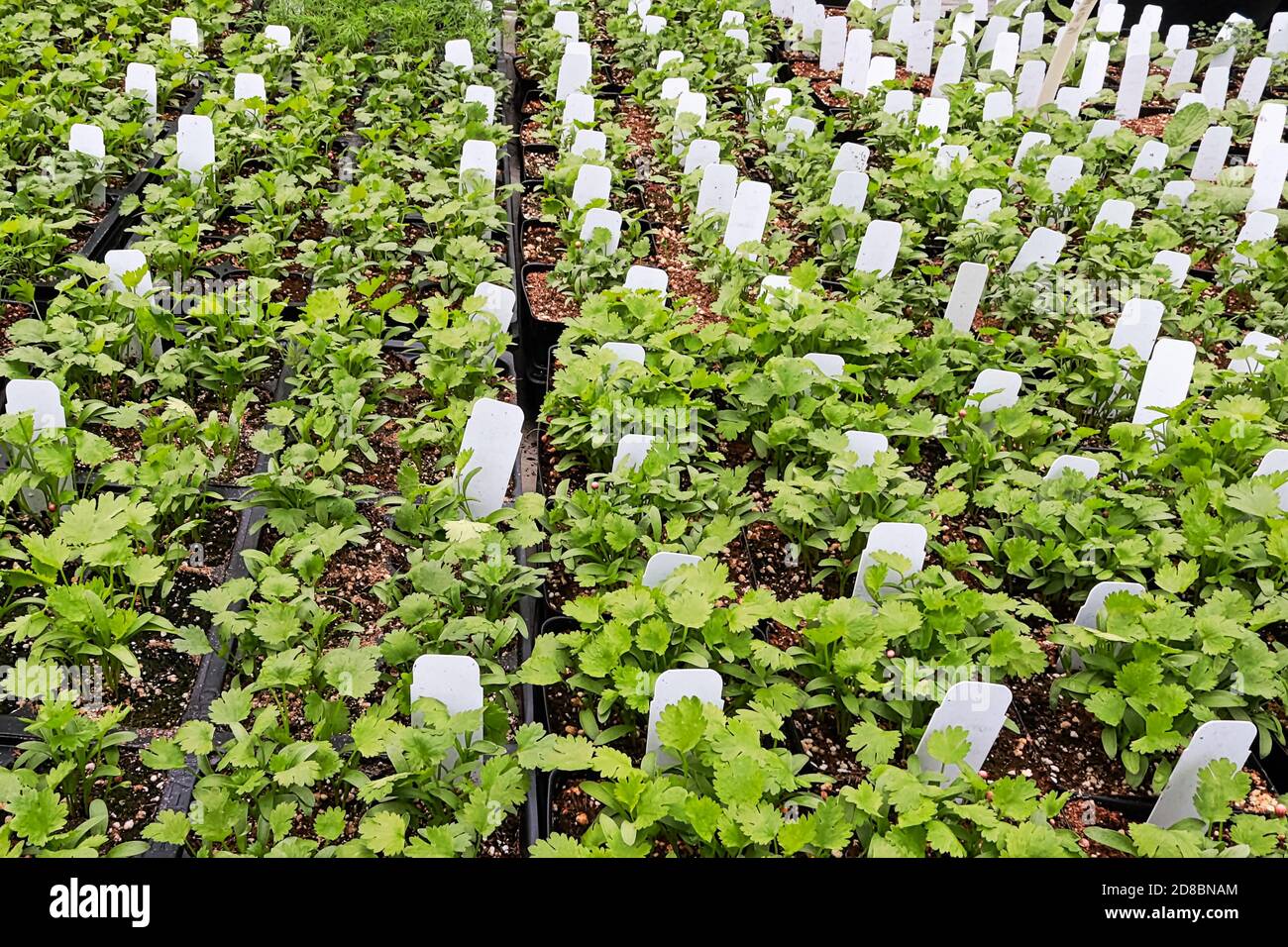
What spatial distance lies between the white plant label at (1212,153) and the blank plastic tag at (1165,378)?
3015 millimetres

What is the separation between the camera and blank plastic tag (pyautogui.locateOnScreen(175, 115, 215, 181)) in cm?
430

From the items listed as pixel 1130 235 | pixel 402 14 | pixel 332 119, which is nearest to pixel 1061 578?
pixel 1130 235

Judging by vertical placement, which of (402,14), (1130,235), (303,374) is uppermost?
(402,14)

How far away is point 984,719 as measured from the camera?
7.63ft

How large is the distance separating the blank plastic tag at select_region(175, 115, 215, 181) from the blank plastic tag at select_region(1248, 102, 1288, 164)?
5634 millimetres

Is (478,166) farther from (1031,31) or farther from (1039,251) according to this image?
(1031,31)

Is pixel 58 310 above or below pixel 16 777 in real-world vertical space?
above

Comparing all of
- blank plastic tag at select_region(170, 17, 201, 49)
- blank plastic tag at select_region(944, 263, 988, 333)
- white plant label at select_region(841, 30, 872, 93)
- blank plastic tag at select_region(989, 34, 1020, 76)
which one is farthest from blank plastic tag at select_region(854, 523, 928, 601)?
blank plastic tag at select_region(989, 34, 1020, 76)

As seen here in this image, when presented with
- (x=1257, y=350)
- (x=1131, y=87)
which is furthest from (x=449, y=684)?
(x=1131, y=87)

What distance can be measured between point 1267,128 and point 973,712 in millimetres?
5312

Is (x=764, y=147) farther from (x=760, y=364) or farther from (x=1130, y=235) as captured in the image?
(x=760, y=364)

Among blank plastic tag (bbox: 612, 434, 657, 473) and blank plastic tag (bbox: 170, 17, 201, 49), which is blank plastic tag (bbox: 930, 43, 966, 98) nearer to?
blank plastic tag (bbox: 170, 17, 201, 49)

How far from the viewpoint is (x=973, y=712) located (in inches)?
90.8

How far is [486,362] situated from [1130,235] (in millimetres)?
3249
